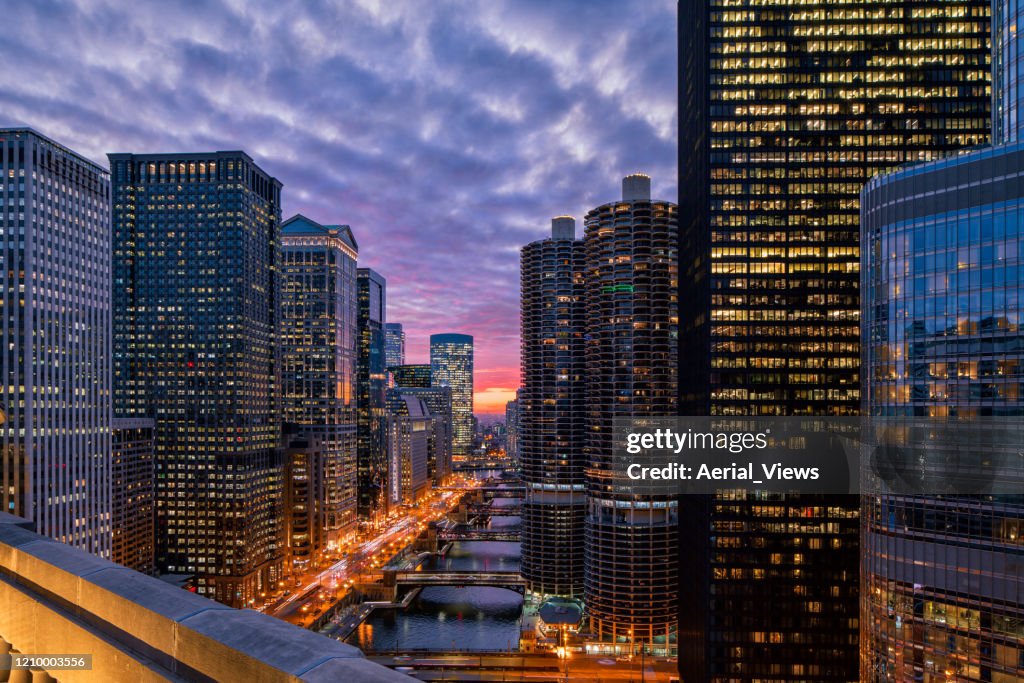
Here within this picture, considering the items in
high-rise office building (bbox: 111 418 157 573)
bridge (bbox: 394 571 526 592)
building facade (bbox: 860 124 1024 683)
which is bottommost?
bridge (bbox: 394 571 526 592)

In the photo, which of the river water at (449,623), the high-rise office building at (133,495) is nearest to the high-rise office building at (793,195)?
the river water at (449,623)

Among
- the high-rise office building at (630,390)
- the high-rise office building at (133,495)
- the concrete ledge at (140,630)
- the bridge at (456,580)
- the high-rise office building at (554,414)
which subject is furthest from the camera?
the bridge at (456,580)

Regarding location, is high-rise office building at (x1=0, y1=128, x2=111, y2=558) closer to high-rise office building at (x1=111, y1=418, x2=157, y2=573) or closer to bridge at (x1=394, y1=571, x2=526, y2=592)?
high-rise office building at (x1=111, y1=418, x2=157, y2=573)

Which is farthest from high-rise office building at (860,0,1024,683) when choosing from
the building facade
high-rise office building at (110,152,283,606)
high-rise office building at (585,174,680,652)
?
high-rise office building at (110,152,283,606)

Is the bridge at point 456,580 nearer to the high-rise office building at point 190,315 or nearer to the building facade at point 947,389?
the high-rise office building at point 190,315

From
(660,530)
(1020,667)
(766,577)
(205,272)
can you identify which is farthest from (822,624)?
(205,272)

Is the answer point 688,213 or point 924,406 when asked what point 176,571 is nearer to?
point 688,213
